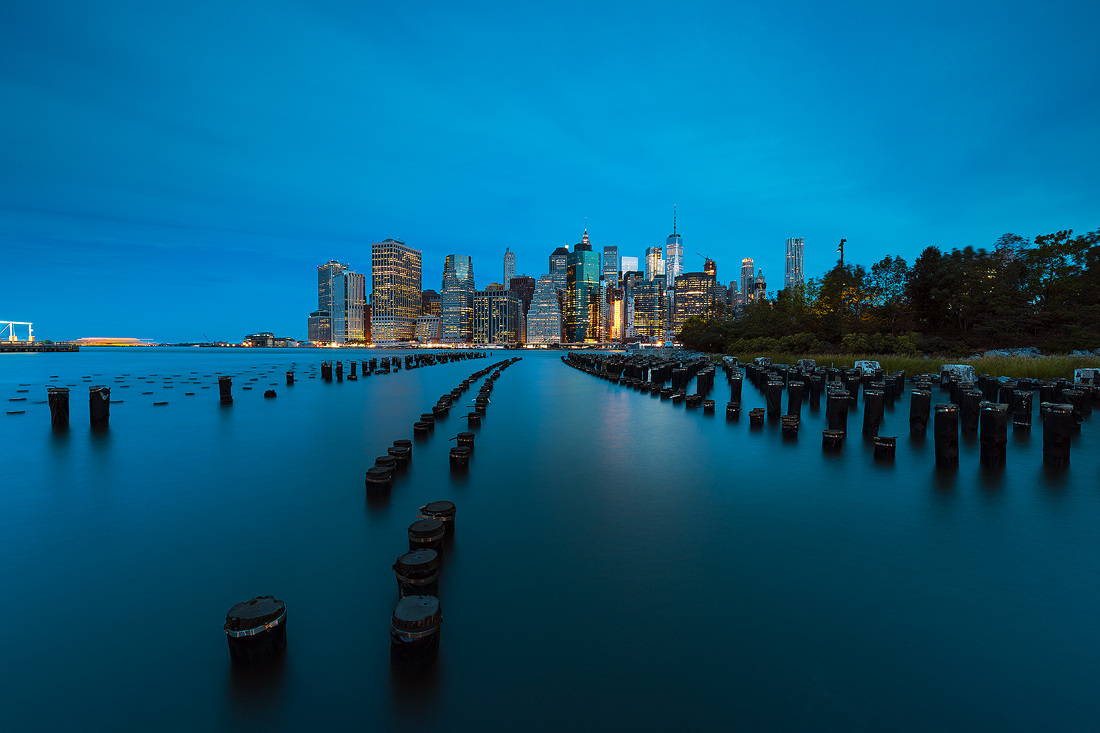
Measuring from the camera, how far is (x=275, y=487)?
10000 mm

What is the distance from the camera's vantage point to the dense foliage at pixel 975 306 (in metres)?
43.4

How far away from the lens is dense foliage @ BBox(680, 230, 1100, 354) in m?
43.4

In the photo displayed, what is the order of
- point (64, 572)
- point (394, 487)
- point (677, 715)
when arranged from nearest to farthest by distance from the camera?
1. point (677, 715)
2. point (64, 572)
3. point (394, 487)

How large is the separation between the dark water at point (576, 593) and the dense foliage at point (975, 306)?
42.8 m

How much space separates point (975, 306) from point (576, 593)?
60.9 meters

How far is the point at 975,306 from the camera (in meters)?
47.2

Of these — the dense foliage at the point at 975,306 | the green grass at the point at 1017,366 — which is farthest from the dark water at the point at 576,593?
the dense foliage at the point at 975,306

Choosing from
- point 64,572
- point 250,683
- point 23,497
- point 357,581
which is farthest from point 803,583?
point 23,497

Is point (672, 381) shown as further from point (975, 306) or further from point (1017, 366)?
point (975, 306)

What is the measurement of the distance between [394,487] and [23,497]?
7.24 meters

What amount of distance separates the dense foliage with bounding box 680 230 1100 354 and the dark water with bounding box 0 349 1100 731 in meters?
42.8

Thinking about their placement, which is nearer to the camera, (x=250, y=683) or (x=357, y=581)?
(x=250, y=683)

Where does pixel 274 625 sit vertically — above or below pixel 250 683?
above

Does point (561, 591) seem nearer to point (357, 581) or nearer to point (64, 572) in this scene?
point (357, 581)
